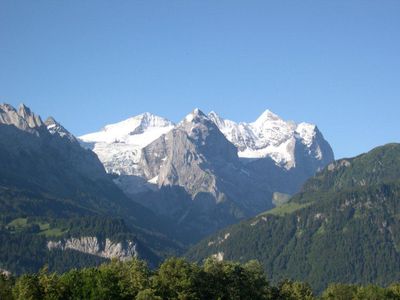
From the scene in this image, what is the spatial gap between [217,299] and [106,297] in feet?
90.9

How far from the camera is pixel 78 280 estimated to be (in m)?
199

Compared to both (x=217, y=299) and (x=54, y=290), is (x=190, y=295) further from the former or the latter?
(x=54, y=290)

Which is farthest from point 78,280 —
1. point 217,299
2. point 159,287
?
point 217,299

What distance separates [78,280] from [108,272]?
24.5 ft

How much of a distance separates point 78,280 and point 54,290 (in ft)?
28.8

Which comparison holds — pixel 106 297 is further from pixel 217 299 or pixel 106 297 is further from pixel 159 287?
pixel 217 299

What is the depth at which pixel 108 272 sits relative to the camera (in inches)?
7820

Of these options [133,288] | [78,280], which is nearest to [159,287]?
[133,288]

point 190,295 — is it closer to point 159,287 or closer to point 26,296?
point 159,287

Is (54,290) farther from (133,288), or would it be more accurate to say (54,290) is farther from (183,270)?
(183,270)

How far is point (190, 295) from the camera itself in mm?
191625

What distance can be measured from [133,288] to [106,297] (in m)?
7.35

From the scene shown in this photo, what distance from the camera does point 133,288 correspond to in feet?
634

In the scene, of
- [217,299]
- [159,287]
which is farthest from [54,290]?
[217,299]
